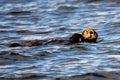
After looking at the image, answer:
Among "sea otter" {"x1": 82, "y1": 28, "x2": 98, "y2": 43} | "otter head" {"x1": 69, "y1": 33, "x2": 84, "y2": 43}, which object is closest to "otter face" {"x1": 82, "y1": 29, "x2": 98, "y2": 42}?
"sea otter" {"x1": 82, "y1": 28, "x2": 98, "y2": 43}

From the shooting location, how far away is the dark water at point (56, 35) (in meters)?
11.8

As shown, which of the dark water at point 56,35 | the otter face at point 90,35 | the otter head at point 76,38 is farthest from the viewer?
the otter face at point 90,35

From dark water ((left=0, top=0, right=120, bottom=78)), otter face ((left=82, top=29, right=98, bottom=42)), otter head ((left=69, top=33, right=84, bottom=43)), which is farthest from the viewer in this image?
otter face ((left=82, top=29, right=98, bottom=42))

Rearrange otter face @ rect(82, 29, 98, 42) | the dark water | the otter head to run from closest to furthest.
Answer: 1. the dark water
2. the otter head
3. otter face @ rect(82, 29, 98, 42)

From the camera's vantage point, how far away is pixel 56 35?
52.7 ft

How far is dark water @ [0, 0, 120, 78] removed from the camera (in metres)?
11.8

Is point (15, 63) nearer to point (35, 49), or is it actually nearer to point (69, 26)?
point (35, 49)

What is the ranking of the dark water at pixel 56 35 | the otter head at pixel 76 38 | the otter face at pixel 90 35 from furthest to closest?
the otter face at pixel 90 35 < the otter head at pixel 76 38 < the dark water at pixel 56 35

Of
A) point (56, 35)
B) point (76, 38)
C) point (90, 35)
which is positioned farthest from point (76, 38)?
point (56, 35)

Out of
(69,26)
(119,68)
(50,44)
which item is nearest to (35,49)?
(50,44)

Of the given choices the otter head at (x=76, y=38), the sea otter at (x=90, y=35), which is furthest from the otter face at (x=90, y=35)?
the otter head at (x=76, y=38)

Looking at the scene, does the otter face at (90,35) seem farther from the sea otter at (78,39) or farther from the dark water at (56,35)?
the dark water at (56,35)

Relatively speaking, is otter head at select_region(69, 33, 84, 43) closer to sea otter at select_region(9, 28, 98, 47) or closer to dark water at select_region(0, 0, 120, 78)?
sea otter at select_region(9, 28, 98, 47)

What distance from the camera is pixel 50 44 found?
47.0 ft
